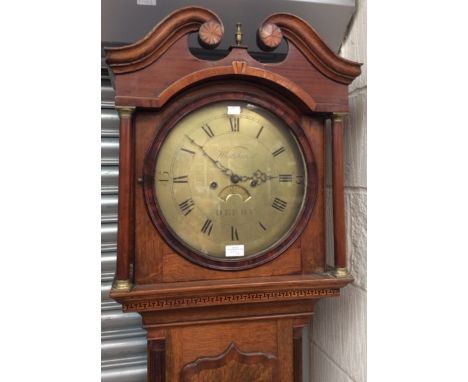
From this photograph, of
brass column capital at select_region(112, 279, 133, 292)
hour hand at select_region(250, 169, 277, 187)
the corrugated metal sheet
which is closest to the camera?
brass column capital at select_region(112, 279, 133, 292)

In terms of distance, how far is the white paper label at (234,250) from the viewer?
0.98 m

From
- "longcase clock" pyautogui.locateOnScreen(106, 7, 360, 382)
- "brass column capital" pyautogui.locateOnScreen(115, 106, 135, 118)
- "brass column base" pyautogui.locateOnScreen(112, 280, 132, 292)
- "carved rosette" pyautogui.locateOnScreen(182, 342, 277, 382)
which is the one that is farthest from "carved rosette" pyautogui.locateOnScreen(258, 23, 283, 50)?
"carved rosette" pyautogui.locateOnScreen(182, 342, 277, 382)

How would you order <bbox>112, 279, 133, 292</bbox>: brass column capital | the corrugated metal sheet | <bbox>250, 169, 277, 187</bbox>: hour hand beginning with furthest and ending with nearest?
the corrugated metal sheet, <bbox>250, 169, 277, 187</bbox>: hour hand, <bbox>112, 279, 133, 292</bbox>: brass column capital

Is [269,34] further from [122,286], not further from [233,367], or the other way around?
[233,367]

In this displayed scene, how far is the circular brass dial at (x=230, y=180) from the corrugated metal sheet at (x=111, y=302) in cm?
39

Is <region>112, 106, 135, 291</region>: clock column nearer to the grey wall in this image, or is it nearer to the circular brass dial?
the circular brass dial

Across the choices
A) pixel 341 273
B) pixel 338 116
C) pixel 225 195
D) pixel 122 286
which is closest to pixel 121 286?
pixel 122 286

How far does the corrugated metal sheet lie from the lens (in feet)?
4.16

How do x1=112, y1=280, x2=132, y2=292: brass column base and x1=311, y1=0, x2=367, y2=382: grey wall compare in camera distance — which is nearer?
x1=112, y1=280, x2=132, y2=292: brass column base

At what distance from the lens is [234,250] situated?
0.99 metres

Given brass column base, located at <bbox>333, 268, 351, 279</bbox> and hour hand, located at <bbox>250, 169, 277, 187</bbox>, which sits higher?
hour hand, located at <bbox>250, 169, 277, 187</bbox>
